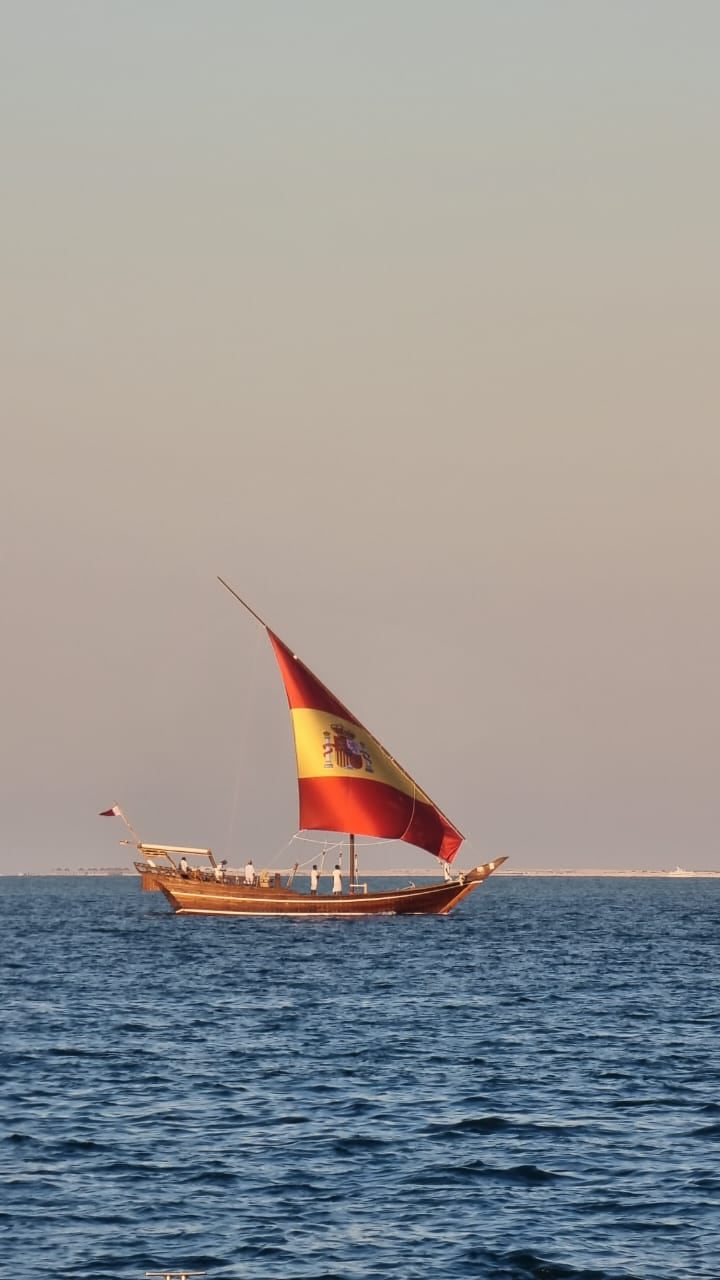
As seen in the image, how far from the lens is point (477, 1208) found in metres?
24.8

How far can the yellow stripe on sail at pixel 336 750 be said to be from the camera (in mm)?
99188

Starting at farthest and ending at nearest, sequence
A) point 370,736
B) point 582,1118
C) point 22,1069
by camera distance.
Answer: point 370,736 < point 22,1069 < point 582,1118

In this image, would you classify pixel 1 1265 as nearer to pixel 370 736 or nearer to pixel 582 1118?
pixel 582 1118

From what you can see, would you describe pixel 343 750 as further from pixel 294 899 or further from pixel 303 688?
pixel 294 899

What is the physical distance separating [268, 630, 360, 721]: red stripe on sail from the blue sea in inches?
1489

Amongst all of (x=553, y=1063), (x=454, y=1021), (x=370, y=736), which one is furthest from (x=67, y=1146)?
(x=370, y=736)

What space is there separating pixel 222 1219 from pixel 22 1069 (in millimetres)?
14255

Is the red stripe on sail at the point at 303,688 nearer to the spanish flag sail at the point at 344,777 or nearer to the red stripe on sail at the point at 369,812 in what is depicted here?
the spanish flag sail at the point at 344,777

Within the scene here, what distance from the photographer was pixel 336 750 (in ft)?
325

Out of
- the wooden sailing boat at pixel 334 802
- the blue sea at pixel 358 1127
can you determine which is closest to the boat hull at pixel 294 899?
the wooden sailing boat at pixel 334 802

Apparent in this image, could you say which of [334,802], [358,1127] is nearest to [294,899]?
[334,802]

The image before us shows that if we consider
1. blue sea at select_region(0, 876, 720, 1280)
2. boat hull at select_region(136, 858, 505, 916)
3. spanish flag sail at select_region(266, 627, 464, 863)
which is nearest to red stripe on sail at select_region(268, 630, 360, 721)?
spanish flag sail at select_region(266, 627, 464, 863)

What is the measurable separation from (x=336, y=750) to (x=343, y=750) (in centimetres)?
40

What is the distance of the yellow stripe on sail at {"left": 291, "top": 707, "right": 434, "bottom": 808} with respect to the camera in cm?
9919
